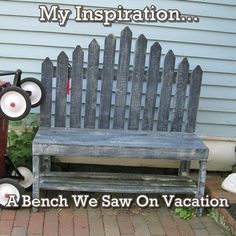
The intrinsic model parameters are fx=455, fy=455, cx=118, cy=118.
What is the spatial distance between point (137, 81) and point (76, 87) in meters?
0.57

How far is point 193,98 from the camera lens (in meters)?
4.32

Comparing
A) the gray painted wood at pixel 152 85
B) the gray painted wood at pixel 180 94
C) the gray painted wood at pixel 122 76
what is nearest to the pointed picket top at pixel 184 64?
the gray painted wood at pixel 180 94

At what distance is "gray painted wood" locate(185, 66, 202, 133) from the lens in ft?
13.9

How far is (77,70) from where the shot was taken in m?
4.18

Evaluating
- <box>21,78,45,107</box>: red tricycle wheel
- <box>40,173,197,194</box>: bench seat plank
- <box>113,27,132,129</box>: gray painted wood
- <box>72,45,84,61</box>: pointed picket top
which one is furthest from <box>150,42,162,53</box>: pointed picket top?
<box>40,173,197,194</box>: bench seat plank

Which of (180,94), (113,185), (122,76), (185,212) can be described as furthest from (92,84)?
(185,212)

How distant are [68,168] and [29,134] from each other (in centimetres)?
61

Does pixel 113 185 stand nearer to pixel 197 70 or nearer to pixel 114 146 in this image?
pixel 114 146

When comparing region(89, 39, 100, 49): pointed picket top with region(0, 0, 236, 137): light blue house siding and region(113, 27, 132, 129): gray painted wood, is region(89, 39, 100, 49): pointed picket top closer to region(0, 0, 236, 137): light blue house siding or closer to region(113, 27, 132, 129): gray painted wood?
region(113, 27, 132, 129): gray painted wood

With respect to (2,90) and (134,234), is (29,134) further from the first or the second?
(134,234)

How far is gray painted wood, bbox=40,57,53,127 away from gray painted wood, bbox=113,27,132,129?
0.62m

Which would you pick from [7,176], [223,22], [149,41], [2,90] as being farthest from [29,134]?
[223,22]

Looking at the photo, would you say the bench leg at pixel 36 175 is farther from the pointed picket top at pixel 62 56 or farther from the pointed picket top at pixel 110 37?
the pointed picket top at pixel 110 37

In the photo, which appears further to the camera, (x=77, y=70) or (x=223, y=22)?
(x=223, y=22)
